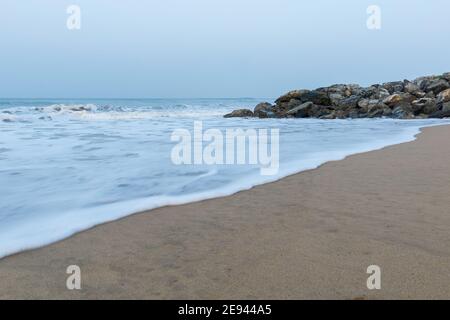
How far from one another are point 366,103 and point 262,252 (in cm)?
2408

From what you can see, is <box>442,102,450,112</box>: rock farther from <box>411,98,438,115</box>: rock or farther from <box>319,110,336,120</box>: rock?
<box>319,110,336,120</box>: rock

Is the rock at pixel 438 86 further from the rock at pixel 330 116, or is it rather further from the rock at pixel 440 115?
the rock at pixel 330 116

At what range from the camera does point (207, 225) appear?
122 inches

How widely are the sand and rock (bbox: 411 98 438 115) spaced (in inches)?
784

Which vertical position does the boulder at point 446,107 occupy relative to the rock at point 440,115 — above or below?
above

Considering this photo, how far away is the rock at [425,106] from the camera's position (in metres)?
21.8

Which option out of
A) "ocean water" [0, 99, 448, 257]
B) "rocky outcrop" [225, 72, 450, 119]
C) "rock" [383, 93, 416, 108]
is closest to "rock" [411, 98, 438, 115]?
"rocky outcrop" [225, 72, 450, 119]

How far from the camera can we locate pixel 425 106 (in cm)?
2205

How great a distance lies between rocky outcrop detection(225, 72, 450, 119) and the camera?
22156 mm

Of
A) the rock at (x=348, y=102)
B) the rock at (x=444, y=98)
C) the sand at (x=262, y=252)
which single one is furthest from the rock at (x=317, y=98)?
the sand at (x=262, y=252)

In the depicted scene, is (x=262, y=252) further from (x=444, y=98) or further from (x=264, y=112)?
(x=264, y=112)

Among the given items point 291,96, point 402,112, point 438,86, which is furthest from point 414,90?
point 291,96
